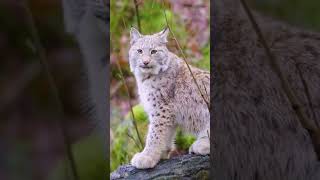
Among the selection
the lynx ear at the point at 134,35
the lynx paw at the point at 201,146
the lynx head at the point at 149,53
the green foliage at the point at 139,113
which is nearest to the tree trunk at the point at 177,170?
the lynx paw at the point at 201,146

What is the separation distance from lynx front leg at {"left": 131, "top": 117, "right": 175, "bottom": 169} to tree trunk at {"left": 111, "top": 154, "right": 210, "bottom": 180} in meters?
0.02

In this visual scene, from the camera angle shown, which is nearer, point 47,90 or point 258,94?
point 258,94

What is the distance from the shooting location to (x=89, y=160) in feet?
6.35

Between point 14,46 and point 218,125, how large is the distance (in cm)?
72

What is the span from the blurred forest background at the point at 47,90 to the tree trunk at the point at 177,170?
9cm

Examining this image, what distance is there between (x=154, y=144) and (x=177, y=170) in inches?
4.3

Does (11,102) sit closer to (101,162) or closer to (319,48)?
(101,162)

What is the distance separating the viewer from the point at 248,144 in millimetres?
1772

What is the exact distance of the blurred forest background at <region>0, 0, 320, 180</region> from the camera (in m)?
1.93

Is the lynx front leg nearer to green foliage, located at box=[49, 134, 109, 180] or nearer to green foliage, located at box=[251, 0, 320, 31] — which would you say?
green foliage, located at box=[49, 134, 109, 180]

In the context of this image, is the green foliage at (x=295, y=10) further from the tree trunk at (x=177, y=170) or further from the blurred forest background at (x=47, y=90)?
the tree trunk at (x=177, y=170)

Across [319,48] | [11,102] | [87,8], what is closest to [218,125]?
[319,48]

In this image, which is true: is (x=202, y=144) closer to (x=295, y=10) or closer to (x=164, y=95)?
(x=164, y=95)

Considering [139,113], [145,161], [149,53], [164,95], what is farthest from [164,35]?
[145,161]
